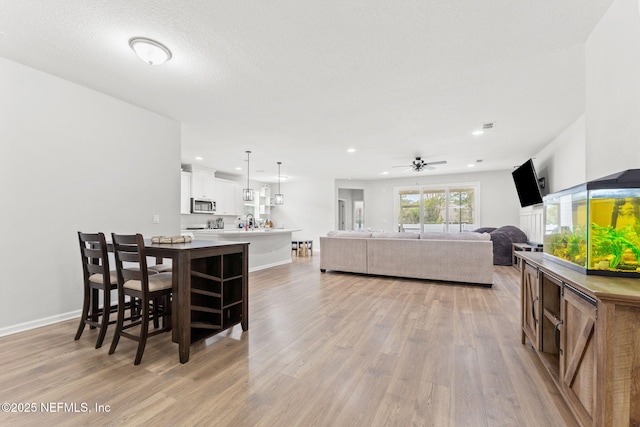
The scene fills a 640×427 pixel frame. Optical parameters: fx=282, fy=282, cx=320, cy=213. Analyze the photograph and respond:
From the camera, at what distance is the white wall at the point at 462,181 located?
8.34m

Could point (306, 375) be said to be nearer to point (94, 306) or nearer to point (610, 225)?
Result: point (610, 225)

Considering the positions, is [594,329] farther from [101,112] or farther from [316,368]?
[101,112]

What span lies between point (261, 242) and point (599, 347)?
5.77m

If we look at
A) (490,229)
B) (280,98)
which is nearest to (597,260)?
(280,98)

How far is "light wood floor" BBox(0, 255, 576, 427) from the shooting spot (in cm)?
157

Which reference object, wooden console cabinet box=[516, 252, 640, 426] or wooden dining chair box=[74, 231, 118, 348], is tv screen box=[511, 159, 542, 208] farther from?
wooden dining chair box=[74, 231, 118, 348]

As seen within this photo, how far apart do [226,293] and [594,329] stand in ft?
8.64

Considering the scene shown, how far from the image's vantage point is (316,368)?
207 centimetres

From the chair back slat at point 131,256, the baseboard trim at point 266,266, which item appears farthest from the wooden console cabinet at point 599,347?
the baseboard trim at point 266,266

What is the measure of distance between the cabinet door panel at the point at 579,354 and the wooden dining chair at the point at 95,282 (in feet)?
10.4

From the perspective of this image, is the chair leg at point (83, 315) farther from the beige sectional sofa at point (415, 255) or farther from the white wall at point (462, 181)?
the white wall at point (462, 181)

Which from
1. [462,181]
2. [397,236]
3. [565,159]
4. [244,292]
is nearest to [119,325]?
[244,292]

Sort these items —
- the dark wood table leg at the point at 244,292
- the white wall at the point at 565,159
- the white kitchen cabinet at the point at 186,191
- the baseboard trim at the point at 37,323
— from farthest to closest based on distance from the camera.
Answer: the white kitchen cabinet at the point at 186,191, the white wall at the point at 565,159, the dark wood table leg at the point at 244,292, the baseboard trim at the point at 37,323

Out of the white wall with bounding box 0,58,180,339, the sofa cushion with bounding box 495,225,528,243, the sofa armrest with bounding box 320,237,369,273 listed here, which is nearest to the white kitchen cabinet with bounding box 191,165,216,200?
the white wall with bounding box 0,58,180,339
